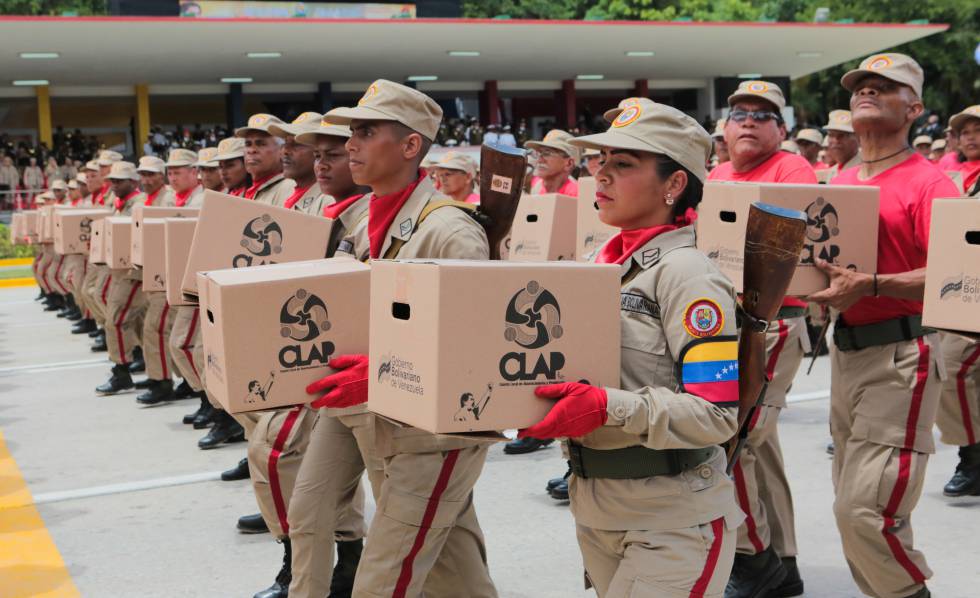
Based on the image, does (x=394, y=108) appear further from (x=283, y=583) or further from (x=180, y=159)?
(x=180, y=159)

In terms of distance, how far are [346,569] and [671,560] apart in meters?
2.35

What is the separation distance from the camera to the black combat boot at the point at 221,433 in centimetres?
809

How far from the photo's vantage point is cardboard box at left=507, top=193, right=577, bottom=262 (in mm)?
7914

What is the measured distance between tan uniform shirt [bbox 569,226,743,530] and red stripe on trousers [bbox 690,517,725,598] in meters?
0.03

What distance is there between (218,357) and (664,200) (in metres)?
1.55

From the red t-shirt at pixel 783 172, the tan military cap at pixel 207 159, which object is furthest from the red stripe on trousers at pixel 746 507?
the tan military cap at pixel 207 159

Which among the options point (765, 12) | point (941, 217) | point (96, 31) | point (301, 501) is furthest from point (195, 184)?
point (765, 12)

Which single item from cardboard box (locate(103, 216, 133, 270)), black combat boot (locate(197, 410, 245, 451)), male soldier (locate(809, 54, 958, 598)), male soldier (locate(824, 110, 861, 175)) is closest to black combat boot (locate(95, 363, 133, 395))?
cardboard box (locate(103, 216, 133, 270))

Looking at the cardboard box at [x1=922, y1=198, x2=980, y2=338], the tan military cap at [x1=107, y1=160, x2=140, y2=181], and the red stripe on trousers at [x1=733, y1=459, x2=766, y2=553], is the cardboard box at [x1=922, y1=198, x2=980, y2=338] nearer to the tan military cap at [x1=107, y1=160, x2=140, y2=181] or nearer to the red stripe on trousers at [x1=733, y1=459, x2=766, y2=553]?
the red stripe on trousers at [x1=733, y1=459, x2=766, y2=553]

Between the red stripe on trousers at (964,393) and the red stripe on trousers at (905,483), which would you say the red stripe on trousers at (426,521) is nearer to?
the red stripe on trousers at (905,483)

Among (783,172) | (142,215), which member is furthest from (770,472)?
(142,215)

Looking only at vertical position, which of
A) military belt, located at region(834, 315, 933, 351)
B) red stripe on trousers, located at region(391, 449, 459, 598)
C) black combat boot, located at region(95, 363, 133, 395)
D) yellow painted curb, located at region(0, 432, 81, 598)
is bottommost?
black combat boot, located at region(95, 363, 133, 395)

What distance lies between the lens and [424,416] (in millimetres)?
2746

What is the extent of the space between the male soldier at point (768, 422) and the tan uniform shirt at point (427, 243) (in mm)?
1582
